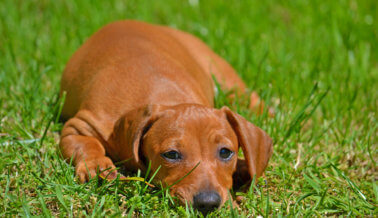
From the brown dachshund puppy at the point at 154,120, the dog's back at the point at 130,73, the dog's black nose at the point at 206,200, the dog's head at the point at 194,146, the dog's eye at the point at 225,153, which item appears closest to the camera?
the dog's black nose at the point at 206,200

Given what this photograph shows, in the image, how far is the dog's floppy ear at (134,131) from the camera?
387 centimetres

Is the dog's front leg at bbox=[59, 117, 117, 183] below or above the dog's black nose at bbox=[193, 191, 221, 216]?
below

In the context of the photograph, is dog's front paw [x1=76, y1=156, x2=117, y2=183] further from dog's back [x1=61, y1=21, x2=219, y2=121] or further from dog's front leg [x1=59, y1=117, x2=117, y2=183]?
dog's back [x1=61, y1=21, x2=219, y2=121]

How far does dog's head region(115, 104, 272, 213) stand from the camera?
3.52 m

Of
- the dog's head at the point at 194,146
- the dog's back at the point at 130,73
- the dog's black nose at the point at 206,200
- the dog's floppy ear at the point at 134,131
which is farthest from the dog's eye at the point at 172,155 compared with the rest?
the dog's back at the point at 130,73

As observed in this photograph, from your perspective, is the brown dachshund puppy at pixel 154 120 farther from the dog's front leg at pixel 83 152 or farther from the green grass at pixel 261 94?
the green grass at pixel 261 94

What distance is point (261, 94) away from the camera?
212 inches

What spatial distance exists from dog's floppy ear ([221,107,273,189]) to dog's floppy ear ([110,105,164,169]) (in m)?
0.59

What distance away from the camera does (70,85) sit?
16.7 ft

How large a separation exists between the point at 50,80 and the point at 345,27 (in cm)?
419

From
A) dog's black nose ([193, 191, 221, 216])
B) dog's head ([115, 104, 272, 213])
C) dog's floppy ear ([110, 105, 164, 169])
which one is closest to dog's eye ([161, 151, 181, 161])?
dog's head ([115, 104, 272, 213])

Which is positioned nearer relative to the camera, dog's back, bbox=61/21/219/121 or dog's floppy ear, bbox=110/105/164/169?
dog's floppy ear, bbox=110/105/164/169

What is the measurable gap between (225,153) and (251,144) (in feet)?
0.83

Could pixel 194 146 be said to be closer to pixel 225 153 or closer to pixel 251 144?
pixel 225 153
